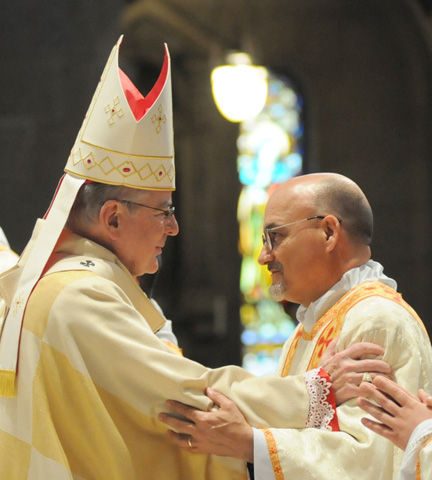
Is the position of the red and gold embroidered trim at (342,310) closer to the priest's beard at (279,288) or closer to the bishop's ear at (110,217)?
the priest's beard at (279,288)

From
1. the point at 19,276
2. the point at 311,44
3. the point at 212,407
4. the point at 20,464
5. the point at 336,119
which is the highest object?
the point at 311,44

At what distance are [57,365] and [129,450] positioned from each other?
365 mm

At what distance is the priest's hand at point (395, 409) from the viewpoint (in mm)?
2592

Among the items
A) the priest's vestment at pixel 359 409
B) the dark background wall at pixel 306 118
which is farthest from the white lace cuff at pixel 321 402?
the dark background wall at pixel 306 118

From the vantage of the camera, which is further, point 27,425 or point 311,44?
point 311,44

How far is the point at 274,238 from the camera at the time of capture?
3.68 metres

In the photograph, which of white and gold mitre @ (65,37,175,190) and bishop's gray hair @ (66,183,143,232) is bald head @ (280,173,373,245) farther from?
bishop's gray hair @ (66,183,143,232)

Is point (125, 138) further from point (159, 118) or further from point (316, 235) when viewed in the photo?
point (316, 235)

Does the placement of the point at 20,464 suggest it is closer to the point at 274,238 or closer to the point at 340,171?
the point at 274,238

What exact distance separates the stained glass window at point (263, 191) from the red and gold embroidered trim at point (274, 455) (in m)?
8.17

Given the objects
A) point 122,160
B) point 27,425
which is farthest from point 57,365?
point 122,160

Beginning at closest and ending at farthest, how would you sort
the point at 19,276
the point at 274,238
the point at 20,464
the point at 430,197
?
1. the point at 20,464
2. the point at 19,276
3. the point at 274,238
4. the point at 430,197

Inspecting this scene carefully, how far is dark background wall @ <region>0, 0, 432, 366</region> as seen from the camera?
11023 mm

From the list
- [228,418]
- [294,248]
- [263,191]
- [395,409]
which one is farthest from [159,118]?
[263,191]
